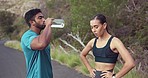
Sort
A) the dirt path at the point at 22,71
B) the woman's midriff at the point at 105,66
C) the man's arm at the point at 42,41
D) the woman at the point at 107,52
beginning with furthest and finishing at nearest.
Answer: the dirt path at the point at 22,71 → the woman's midriff at the point at 105,66 → the woman at the point at 107,52 → the man's arm at the point at 42,41

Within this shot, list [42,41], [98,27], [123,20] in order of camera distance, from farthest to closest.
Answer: [123,20] < [98,27] < [42,41]

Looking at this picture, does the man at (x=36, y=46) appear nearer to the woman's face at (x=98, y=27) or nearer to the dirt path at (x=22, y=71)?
the woman's face at (x=98, y=27)

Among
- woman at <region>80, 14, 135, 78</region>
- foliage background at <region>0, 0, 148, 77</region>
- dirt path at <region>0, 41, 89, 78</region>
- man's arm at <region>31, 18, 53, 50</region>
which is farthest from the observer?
dirt path at <region>0, 41, 89, 78</region>

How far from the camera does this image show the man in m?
3.93

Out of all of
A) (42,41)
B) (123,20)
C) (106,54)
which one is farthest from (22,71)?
(42,41)

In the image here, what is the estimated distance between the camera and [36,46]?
12.7 feet

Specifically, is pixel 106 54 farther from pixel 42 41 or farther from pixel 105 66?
pixel 42 41

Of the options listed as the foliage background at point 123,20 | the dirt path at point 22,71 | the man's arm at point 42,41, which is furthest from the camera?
the dirt path at point 22,71

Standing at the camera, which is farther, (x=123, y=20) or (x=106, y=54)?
(x=123, y=20)

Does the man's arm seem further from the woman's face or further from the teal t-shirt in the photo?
the woman's face

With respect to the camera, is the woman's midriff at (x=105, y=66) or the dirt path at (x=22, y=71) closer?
the woman's midriff at (x=105, y=66)

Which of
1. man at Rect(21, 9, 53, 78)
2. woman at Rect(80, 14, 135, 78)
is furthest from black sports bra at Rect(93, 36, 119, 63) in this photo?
man at Rect(21, 9, 53, 78)

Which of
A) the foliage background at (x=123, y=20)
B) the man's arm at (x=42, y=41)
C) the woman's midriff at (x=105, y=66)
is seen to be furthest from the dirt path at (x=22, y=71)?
the man's arm at (x=42, y=41)

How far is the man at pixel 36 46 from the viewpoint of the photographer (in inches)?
155
